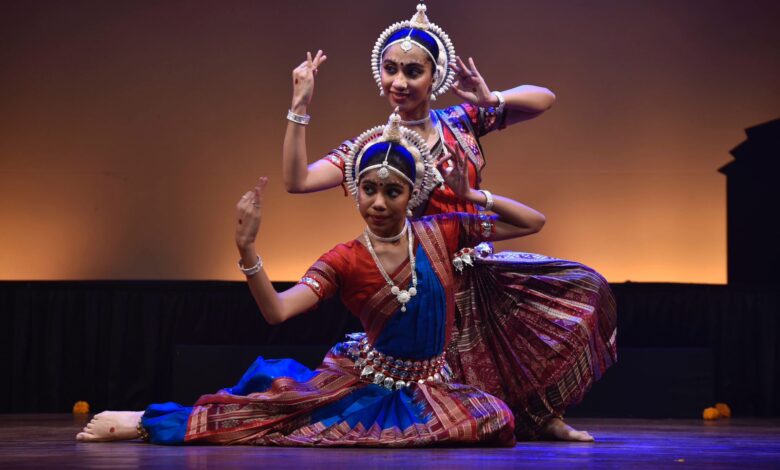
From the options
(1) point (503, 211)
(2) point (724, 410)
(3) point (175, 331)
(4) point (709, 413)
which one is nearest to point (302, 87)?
(1) point (503, 211)

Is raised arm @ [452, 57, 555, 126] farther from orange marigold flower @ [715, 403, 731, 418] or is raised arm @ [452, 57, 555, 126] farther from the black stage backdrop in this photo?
orange marigold flower @ [715, 403, 731, 418]

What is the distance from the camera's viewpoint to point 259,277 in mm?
2479

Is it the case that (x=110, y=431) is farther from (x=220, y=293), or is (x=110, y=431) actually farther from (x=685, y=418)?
(x=685, y=418)

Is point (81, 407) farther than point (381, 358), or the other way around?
point (81, 407)

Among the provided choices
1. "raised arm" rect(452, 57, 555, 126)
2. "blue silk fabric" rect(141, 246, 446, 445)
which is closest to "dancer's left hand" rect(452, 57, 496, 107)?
"raised arm" rect(452, 57, 555, 126)

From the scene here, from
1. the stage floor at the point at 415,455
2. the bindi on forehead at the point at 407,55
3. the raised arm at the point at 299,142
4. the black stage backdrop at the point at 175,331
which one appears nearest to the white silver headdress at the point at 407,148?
the raised arm at the point at 299,142

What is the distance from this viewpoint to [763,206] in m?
5.23

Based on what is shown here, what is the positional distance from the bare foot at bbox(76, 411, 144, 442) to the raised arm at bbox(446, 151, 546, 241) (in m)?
1.04

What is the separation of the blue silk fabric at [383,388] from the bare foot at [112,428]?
0.17ft

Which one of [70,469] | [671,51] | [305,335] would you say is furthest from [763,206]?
[70,469]

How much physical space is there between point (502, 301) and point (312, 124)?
2559 mm

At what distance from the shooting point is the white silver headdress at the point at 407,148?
2723 millimetres

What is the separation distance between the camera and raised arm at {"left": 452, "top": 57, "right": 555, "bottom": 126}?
9.95ft

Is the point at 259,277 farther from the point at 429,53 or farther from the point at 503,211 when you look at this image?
the point at 429,53
